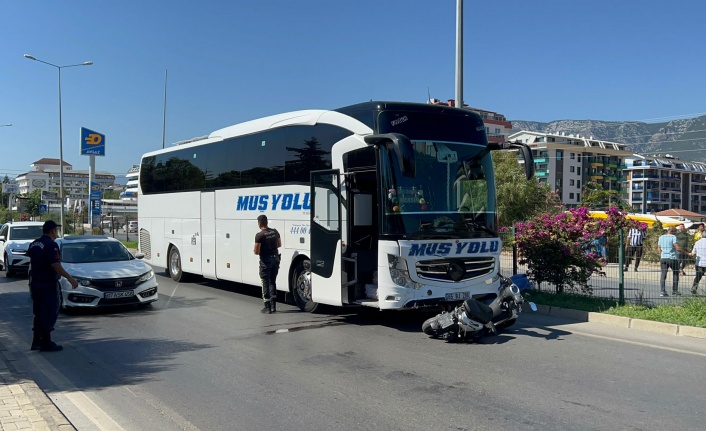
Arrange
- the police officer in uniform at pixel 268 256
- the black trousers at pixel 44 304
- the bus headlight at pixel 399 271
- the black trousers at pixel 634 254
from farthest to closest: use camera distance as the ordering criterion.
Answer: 1. the black trousers at pixel 634 254
2. the police officer in uniform at pixel 268 256
3. the bus headlight at pixel 399 271
4. the black trousers at pixel 44 304

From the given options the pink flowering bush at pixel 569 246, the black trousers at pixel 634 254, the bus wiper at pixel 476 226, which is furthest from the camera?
the pink flowering bush at pixel 569 246

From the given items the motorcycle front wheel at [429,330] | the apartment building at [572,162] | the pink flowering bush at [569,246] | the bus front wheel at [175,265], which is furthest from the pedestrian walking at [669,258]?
the apartment building at [572,162]

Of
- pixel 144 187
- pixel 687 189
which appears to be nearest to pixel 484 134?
pixel 144 187

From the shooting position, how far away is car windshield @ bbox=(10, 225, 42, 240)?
2036 cm

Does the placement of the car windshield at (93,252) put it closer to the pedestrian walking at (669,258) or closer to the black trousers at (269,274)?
the black trousers at (269,274)

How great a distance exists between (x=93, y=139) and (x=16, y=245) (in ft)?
106

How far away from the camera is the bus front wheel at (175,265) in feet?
56.7

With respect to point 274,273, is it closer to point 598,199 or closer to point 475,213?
point 475,213

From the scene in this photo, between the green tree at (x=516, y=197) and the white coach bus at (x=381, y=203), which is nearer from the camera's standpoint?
the white coach bus at (x=381, y=203)

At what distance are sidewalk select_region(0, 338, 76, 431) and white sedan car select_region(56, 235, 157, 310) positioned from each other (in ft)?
14.8

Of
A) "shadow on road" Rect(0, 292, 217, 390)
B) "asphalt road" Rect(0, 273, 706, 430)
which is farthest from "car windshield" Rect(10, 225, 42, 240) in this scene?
"asphalt road" Rect(0, 273, 706, 430)

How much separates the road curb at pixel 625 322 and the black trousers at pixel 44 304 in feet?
28.8

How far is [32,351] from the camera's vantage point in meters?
8.56

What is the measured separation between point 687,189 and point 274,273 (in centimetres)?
16788
